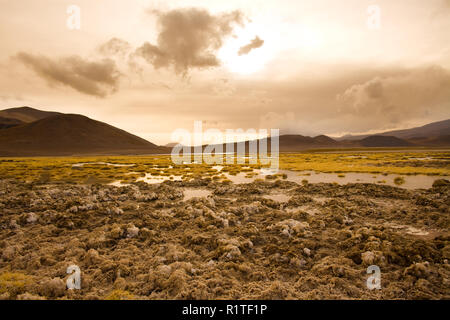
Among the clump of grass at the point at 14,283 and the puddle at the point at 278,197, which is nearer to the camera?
the clump of grass at the point at 14,283

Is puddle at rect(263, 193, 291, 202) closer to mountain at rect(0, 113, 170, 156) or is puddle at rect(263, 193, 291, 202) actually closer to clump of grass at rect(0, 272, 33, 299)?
clump of grass at rect(0, 272, 33, 299)

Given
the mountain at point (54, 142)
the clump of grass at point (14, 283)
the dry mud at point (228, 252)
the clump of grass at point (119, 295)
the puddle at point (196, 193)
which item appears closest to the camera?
the clump of grass at point (119, 295)

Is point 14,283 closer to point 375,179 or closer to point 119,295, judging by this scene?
point 119,295

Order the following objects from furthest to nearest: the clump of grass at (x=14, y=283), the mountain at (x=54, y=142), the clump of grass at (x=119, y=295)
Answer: the mountain at (x=54, y=142), the clump of grass at (x=14, y=283), the clump of grass at (x=119, y=295)

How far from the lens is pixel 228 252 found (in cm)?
764

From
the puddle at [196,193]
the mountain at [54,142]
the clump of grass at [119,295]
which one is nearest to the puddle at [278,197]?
the puddle at [196,193]

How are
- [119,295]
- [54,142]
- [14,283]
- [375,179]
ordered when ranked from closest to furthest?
[119,295], [14,283], [375,179], [54,142]

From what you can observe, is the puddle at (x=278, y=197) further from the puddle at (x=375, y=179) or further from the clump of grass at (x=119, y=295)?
the clump of grass at (x=119, y=295)

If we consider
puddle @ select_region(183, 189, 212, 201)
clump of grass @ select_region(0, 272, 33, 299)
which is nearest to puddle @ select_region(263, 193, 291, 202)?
puddle @ select_region(183, 189, 212, 201)

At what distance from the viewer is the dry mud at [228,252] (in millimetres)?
5824

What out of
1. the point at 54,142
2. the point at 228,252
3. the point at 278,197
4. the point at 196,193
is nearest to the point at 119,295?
the point at 228,252

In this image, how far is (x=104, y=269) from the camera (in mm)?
6816
